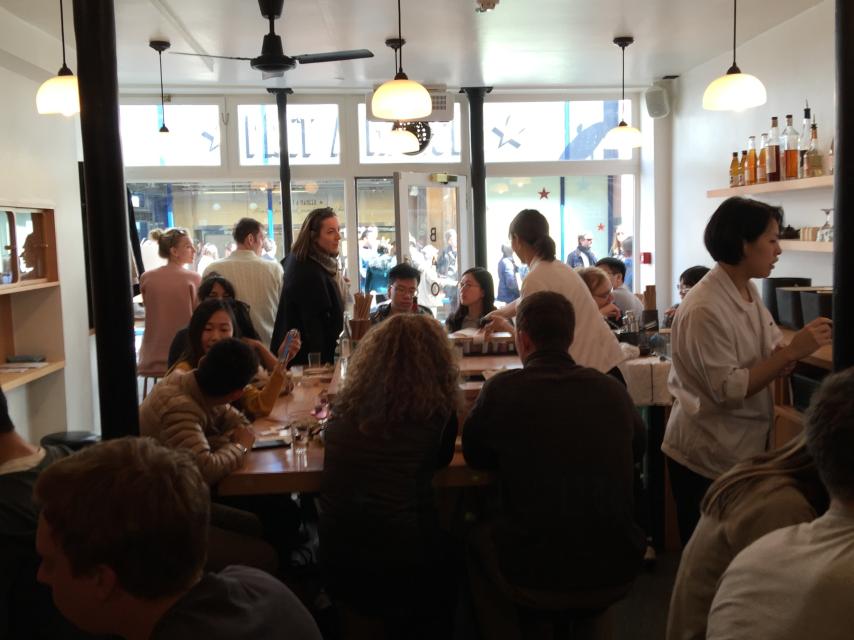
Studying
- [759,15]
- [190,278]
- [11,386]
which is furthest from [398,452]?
[759,15]

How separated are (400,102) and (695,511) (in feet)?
8.21

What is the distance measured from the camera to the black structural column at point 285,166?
25.0 ft

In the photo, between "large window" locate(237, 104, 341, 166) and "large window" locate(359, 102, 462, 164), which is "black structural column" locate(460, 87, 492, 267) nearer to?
Answer: "large window" locate(359, 102, 462, 164)

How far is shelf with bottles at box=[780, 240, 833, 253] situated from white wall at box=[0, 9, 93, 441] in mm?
4605

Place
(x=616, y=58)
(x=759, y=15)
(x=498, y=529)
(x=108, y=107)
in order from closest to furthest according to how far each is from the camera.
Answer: (x=108, y=107) → (x=498, y=529) → (x=759, y=15) → (x=616, y=58)

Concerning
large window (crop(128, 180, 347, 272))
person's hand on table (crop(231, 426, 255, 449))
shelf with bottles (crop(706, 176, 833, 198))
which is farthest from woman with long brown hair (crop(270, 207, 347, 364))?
large window (crop(128, 180, 347, 272))

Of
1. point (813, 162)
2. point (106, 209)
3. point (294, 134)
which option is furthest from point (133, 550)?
point (294, 134)

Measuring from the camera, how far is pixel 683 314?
7.90 feet

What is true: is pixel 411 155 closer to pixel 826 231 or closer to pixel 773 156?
pixel 773 156

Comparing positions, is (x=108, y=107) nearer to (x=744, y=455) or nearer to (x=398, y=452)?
(x=398, y=452)

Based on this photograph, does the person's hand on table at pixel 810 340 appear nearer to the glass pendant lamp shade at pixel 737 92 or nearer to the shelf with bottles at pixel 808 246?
the glass pendant lamp shade at pixel 737 92

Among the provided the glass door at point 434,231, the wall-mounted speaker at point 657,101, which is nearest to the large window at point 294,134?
the glass door at point 434,231

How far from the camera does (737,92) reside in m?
4.34

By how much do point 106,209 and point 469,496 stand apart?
1.70m
